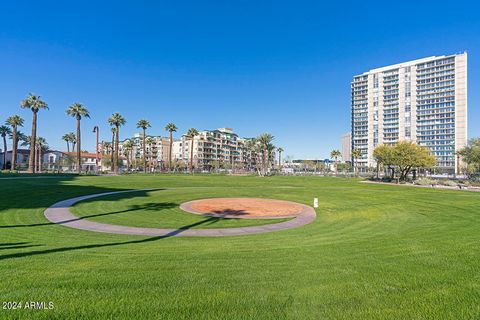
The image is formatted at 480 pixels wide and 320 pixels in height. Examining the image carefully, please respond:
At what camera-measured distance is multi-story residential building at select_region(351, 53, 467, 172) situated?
139125 millimetres

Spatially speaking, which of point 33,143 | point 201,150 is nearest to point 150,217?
point 33,143

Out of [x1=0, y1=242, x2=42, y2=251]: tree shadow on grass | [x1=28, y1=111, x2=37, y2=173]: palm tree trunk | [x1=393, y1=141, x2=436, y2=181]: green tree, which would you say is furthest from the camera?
[x1=28, y1=111, x2=37, y2=173]: palm tree trunk

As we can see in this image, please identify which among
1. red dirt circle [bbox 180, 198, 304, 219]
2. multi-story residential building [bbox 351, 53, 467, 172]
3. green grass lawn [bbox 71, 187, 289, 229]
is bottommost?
red dirt circle [bbox 180, 198, 304, 219]

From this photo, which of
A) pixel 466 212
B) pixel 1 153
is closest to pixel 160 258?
pixel 466 212

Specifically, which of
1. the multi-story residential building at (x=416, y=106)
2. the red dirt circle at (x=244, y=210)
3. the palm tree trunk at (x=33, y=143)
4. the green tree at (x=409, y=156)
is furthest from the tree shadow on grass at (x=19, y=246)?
the multi-story residential building at (x=416, y=106)

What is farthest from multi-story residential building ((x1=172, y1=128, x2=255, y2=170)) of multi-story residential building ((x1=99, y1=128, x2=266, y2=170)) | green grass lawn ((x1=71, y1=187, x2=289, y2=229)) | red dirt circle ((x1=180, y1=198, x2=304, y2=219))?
green grass lawn ((x1=71, y1=187, x2=289, y2=229))

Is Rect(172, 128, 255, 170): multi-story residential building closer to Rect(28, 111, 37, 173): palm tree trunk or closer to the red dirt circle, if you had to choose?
Rect(28, 111, 37, 173): palm tree trunk

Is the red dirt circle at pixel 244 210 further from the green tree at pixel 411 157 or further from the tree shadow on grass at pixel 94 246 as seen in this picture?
the green tree at pixel 411 157

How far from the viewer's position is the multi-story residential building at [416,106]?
139 m

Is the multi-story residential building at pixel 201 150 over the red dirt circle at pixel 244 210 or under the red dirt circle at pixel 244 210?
over

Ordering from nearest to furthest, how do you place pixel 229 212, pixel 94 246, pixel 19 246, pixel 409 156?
pixel 19 246 < pixel 94 246 < pixel 229 212 < pixel 409 156

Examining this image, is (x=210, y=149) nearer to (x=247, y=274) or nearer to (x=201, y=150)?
(x=201, y=150)

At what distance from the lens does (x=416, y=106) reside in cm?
15075

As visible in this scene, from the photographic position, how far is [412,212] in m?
17.8
